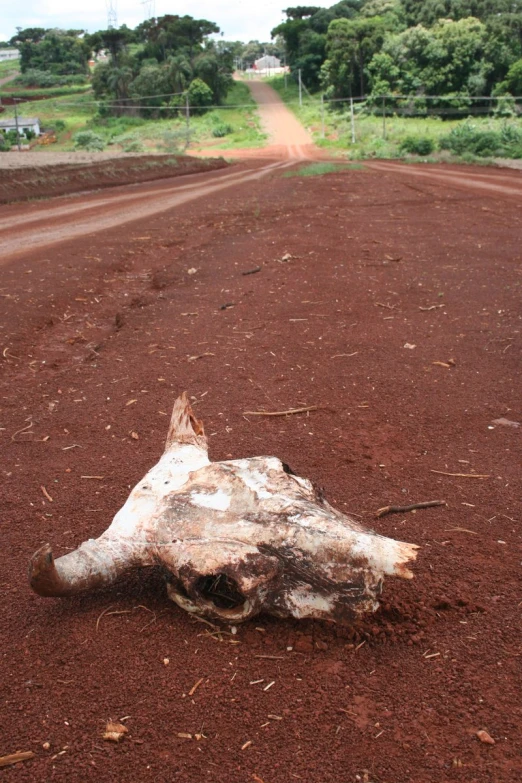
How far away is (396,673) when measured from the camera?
9.16 ft

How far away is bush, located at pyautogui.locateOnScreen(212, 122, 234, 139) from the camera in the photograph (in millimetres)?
62781

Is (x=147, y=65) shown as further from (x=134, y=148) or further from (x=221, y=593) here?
(x=221, y=593)

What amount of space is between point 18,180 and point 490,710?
24.5 m

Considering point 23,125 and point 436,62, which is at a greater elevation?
point 436,62

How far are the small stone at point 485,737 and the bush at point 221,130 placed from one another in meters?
64.4

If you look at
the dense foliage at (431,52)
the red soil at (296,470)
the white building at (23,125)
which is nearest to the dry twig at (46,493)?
the red soil at (296,470)

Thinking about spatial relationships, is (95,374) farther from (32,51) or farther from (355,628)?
(32,51)

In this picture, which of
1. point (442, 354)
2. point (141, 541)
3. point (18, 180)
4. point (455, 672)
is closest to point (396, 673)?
point (455, 672)

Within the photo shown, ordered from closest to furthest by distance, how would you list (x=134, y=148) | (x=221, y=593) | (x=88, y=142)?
(x=221, y=593) → (x=134, y=148) → (x=88, y=142)

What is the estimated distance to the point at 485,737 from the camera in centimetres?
250

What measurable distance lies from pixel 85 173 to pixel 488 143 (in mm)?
18406

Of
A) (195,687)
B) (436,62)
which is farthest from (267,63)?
(195,687)

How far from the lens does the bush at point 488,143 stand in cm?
3216

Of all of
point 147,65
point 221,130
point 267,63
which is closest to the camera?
point 221,130
